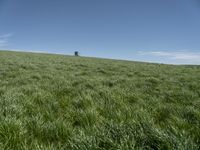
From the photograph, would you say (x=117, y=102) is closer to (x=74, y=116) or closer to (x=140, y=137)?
(x=74, y=116)

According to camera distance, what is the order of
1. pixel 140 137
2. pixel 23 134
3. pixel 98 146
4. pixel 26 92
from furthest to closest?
pixel 26 92
pixel 23 134
pixel 140 137
pixel 98 146

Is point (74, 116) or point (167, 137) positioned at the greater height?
point (167, 137)

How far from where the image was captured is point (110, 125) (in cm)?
360

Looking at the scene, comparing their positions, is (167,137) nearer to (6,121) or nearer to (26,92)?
(6,121)

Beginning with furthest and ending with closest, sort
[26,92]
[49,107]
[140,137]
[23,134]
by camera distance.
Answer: [26,92] < [49,107] < [23,134] < [140,137]

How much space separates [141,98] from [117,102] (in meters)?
1.25

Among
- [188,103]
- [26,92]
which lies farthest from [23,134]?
[188,103]

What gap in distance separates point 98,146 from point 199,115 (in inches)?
112

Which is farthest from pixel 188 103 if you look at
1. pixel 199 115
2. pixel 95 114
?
pixel 95 114

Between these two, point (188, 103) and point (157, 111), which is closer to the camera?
point (157, 111)

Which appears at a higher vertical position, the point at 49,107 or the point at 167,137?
the point at 167,137

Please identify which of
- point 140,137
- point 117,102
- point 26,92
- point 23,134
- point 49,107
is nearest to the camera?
point 140,137

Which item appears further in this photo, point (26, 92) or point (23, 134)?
point (26, 92)

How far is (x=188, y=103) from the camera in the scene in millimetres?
6598
